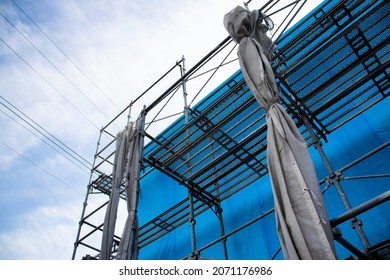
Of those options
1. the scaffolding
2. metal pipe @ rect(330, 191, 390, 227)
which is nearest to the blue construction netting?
the scaffolding

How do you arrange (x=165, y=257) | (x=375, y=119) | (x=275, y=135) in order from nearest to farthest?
(x=275, y=135)
(x=375, y=119)
(x=165, y=257)

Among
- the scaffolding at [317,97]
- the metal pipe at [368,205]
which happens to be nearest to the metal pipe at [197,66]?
the scaffolding at [317,97]

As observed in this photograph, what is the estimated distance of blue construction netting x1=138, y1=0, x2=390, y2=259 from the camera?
4402mm

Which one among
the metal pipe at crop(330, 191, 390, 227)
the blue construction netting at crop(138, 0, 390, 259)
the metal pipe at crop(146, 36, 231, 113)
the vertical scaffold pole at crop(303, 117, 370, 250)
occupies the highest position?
the metal pipe at crop(146, 36, 231, 113)

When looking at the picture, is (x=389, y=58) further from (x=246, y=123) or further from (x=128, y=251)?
(x=128, y=251)

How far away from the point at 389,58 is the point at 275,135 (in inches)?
105

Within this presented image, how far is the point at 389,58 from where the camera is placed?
4.51 meters

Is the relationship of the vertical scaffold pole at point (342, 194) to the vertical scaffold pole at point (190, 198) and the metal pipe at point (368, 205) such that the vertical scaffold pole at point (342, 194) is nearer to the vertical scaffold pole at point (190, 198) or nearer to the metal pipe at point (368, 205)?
the metal pipe at point (368, 205)

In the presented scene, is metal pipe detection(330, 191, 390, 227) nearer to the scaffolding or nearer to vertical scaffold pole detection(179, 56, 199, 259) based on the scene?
the scaffolding

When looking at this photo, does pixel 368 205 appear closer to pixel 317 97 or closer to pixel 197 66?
pixel 317 97

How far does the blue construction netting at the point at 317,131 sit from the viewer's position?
4402 millimetres

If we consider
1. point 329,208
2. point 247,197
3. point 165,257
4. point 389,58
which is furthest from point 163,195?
point 389,58

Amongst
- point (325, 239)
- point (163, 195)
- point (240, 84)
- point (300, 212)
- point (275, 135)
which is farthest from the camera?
point (163, 195)
